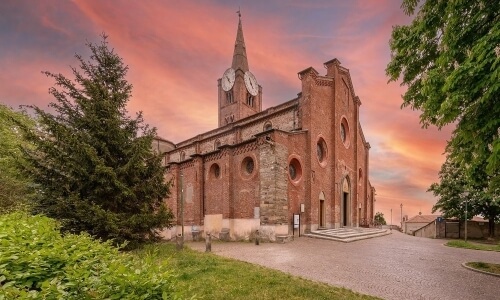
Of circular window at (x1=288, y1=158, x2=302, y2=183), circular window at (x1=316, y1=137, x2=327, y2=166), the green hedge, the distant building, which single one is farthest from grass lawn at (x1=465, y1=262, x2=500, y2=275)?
the distant building

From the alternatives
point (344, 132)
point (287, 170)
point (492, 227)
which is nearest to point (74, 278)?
point (287, 170)

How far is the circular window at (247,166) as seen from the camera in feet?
70.3

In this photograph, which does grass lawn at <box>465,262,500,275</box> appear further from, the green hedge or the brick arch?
the brick arch

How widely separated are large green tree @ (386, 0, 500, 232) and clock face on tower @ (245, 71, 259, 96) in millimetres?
42793

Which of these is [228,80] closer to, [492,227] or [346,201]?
[346,201]

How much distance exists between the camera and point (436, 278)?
8844 mm

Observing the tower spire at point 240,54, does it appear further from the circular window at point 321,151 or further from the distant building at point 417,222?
the distant building at point 417,222

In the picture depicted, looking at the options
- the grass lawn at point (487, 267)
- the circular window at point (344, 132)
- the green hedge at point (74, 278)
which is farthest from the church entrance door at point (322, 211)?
the green hedge at point (74, 278)

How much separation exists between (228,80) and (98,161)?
43.2m

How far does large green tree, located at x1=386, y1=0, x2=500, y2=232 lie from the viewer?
17.6 ft

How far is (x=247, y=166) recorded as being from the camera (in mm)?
21797

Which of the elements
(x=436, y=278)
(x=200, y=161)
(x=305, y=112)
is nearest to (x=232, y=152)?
(x=200, y=161)

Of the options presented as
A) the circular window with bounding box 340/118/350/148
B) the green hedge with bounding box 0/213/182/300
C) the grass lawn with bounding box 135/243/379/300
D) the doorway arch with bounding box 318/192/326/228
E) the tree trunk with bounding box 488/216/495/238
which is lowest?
the tree trunk with bounding box 488/216/495/238

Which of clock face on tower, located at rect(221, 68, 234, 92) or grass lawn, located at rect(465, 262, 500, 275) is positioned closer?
grass lawn, located at rect(465, 262, 500, 275)
